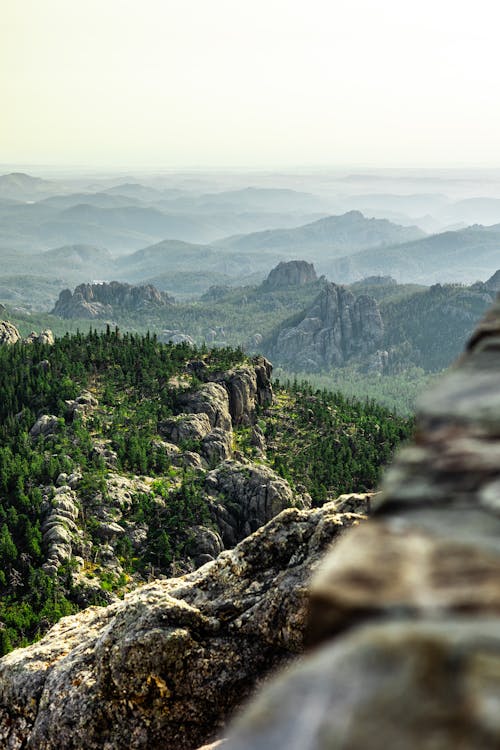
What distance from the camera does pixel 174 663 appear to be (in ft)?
51.3

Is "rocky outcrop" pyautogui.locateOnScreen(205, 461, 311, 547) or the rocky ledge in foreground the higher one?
the rocky ledge in foreground

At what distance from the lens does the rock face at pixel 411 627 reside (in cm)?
226

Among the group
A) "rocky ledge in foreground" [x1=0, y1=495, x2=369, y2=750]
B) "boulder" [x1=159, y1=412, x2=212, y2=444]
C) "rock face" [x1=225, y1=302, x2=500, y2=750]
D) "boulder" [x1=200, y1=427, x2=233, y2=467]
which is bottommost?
"boulder" [x1=200, y1=427, x2=233, y2=467]

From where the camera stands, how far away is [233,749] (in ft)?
7.63

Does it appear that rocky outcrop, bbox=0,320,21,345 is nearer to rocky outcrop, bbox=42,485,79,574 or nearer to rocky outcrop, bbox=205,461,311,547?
rocky outcrop, bbox=42,485,79,574

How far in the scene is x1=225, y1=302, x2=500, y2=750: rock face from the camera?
2.26 metres

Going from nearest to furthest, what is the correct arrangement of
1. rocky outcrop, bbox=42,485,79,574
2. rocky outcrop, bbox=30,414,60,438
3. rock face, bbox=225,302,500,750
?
rock face, bbox=225,302,500,750, rocky outcrop, bbox=42,485,79,574, rocky outcrop, bbox=30,414,60,438

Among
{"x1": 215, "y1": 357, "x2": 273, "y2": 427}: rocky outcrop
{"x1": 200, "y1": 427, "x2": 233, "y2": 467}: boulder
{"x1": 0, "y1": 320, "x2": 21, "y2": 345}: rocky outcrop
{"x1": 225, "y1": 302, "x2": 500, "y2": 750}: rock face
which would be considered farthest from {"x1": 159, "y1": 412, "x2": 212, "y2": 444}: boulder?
{"x1": 225, "y1": 302, "x2": 500, "y2": 750}: rock face

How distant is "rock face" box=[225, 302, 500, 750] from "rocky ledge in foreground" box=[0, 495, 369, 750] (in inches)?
510

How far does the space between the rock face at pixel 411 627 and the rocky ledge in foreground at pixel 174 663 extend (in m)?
12.9

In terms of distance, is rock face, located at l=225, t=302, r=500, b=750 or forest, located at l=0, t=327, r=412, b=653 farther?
forest, located at l=0, t=327, r=412, b=653

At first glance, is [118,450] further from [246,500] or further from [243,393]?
[243,393]

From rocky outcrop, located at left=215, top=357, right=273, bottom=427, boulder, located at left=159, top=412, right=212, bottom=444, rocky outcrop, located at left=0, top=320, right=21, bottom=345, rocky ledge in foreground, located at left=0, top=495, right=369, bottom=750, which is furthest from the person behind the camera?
rocky outcrop, located at left=0, top=320, right=21, bottom=345

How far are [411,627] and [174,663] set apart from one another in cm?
1479
